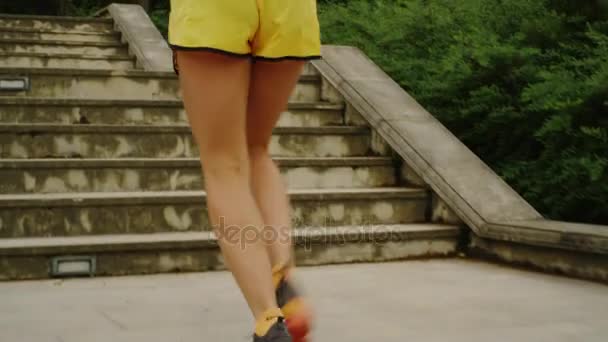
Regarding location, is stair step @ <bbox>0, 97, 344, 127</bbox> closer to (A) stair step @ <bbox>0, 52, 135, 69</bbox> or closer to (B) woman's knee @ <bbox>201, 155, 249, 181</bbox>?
(A) stair step @ <bbox>0, 52, 135, 69</bbox>

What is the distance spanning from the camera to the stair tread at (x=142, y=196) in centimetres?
364

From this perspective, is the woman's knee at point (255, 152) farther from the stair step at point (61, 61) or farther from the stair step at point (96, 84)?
the stair step at point (61, 61)

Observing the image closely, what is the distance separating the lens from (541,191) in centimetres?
415

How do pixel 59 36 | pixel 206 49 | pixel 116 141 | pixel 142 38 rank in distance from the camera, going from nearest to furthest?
pixel 206 49, pixel 116 141, pixel 142 38, pixel 59 36

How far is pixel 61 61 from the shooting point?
7062mm

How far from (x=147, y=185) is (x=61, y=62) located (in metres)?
3.44

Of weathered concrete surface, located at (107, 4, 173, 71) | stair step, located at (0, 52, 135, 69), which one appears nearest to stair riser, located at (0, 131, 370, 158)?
weathered concrete surface, located at (107, 4, 173, 71)

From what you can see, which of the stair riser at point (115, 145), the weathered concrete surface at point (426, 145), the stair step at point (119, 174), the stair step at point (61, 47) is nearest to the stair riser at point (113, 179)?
the stair step at point (119, 174)

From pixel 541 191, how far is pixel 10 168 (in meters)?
3.00

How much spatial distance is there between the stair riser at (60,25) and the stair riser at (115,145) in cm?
470

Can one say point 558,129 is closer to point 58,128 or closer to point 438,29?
point 438,29

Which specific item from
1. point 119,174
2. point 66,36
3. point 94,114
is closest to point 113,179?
point 119,174

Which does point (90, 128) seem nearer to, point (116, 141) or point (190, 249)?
point (116, 141)

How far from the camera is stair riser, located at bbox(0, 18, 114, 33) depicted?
873cm
